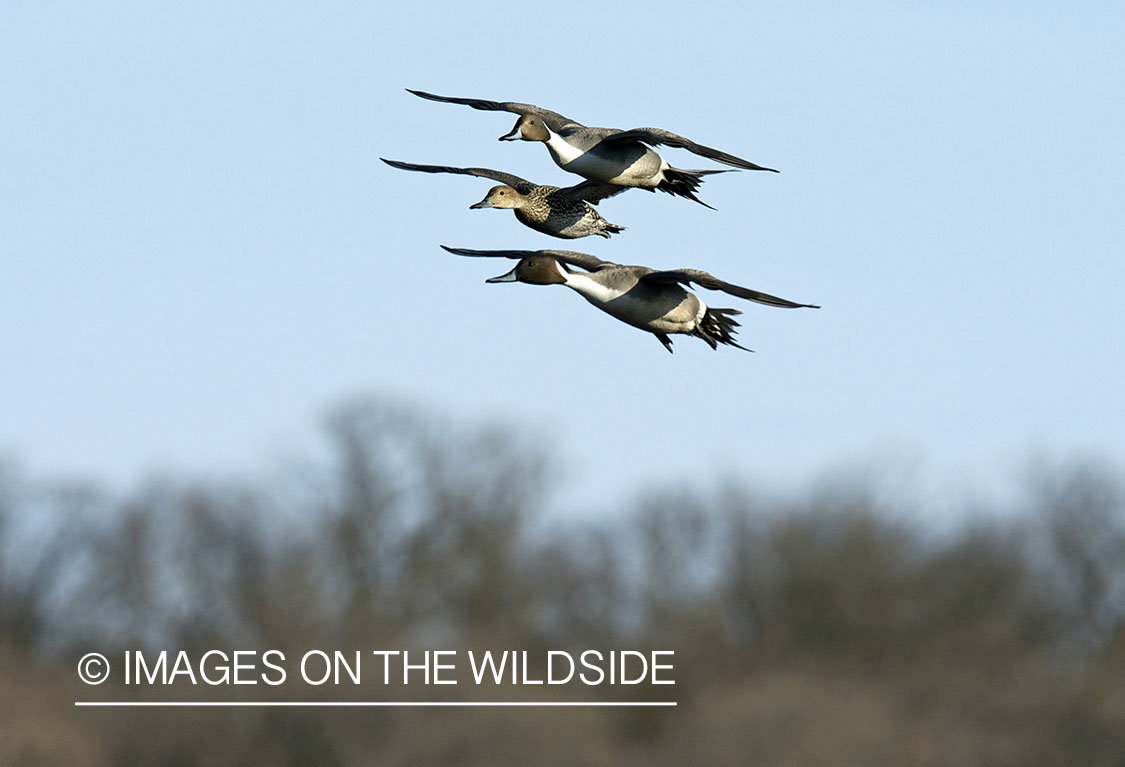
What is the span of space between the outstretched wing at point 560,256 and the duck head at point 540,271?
0.17ft

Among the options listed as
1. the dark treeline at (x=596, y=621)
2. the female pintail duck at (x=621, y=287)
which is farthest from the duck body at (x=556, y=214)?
the dark treeline at (x=596, y=621)

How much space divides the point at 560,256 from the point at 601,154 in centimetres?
104

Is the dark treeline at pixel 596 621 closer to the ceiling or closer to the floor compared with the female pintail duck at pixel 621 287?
closer to the ceiling

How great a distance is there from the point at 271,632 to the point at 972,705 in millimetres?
15133

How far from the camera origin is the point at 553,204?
46.3 ft

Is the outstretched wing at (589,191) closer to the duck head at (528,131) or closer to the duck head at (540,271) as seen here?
the duck head at (528,131)

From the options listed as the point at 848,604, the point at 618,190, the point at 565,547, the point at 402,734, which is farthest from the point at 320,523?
the point at 618,190

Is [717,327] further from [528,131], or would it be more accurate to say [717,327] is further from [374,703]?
[374,703]

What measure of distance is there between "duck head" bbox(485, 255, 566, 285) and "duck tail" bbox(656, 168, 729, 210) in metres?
1.62

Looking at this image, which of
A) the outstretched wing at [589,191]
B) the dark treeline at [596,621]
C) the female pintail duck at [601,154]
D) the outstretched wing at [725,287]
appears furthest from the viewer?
the dark treeline at [596,621]

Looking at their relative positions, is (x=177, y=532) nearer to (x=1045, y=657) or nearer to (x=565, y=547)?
(x=565, y=547)

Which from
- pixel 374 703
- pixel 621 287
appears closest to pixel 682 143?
pixel 621 287

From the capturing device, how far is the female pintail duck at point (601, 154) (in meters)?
13.2

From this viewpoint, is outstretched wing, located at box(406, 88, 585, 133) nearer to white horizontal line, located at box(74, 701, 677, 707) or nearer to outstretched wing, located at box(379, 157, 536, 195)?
outstretched wing, located at box(379, 157, 536, 195)
